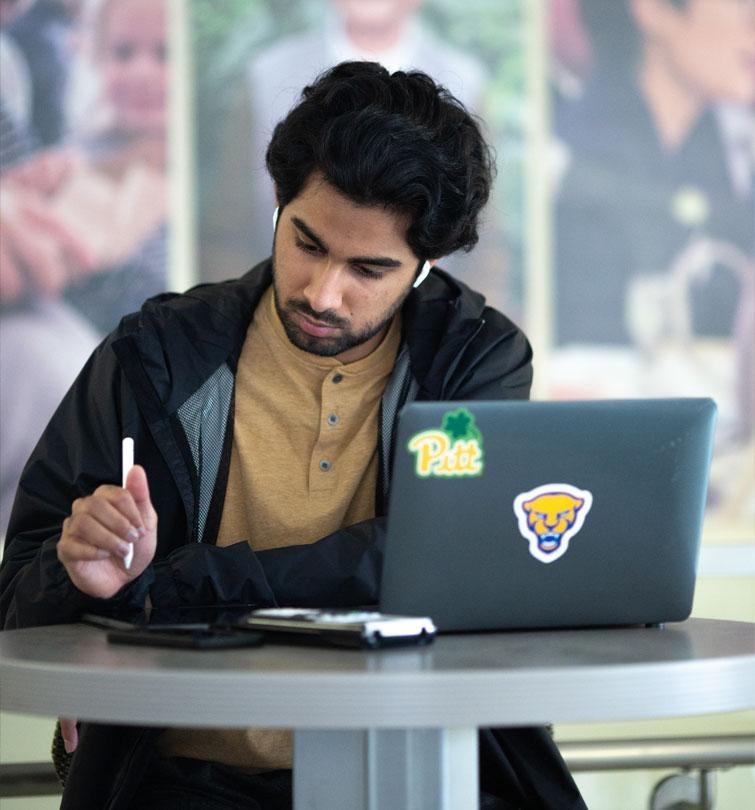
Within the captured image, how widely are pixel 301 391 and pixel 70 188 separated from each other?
941 millimetres

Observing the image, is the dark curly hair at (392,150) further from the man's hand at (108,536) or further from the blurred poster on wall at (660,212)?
the blurred poster on wall at (660,212)

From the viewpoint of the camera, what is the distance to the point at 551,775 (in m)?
1.48

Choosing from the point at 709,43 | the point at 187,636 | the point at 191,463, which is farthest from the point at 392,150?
the point at 709,43

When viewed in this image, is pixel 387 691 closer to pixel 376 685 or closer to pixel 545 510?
pixel 376 685

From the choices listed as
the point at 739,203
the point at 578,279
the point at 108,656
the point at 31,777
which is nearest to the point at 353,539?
the point at 108,656

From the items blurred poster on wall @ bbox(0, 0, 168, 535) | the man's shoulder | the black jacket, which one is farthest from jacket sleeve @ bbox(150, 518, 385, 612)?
blurred poster on wall @ bbox(0, 0, 168, 535)

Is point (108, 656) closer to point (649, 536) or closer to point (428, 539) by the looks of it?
point (428, 539)

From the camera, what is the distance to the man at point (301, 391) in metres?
1.49

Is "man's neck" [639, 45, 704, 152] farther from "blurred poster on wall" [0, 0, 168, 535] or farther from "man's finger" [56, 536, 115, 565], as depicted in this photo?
"man's finger" [56, 536, 115, 565]

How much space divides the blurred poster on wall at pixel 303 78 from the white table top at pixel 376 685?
1599 mm

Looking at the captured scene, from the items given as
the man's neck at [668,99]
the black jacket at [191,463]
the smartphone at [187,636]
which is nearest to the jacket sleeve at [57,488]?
the black jacket at [191,463]

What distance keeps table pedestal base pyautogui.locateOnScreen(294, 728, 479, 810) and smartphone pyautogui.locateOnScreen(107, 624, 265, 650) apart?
0.30ft

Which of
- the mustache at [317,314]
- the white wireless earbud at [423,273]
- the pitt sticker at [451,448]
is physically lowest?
the pitt sticker at [451,448]

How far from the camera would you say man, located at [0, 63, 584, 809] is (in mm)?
1488
